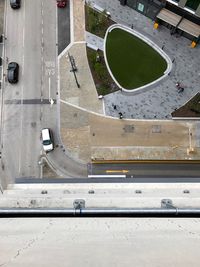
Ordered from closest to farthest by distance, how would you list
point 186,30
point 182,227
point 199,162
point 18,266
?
point 18,266, point 182,227, point 199,162, point 186,30

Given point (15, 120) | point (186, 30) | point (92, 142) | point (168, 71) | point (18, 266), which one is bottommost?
point (18, 266)

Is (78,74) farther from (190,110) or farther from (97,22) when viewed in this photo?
(190,110)

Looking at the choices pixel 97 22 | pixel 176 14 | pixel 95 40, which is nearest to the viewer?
pixel 176 14

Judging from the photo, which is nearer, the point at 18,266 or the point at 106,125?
the point at 18,266

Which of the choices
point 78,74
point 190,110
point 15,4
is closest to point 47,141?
point 78,74

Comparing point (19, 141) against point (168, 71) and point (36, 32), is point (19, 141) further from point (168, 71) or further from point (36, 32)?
point (168, 71)

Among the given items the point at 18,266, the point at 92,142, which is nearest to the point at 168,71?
the point at 92,142
